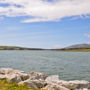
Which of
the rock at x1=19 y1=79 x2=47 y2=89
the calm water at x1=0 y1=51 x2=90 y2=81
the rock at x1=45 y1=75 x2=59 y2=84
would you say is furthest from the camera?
the calm water at x1=0 y1=51 x2=90 y2=81

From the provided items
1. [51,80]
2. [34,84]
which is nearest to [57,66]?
[51,80]

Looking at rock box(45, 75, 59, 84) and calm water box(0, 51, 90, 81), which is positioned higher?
rock box(45, 75, 59, 84)

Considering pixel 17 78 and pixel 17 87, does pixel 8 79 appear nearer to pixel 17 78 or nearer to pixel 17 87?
pixel 17 78

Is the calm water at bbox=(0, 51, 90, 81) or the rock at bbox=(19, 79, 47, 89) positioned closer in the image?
the rock at bbox=(19, 79, 47, 89)

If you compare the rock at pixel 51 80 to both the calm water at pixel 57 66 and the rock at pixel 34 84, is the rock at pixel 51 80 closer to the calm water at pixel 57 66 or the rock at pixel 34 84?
the rock at pixel 34 84

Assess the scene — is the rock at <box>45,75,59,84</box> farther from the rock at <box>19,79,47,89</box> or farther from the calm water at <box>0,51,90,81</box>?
the calm water at <box>0,51,90,81</box>

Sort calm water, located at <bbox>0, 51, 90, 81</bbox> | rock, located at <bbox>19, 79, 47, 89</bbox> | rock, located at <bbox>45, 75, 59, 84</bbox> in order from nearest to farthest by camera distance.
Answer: rock, located at <bbox>19, 79, 47, 89</bbox> < rock, located at <bbox>45, 75, 59, 84</bbox> < calm water, located at <bbox>0, 51, 90, 81</bbox>

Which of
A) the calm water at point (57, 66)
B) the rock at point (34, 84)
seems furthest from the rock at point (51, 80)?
the calm water at point (57, 66)

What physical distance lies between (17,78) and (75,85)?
6.14 m

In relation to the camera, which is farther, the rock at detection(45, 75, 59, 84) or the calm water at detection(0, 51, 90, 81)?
the calm water at detection(0, 51, 90, 81)

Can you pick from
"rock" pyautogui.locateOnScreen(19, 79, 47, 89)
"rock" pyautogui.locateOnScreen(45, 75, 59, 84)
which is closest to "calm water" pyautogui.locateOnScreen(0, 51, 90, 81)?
"rock" pyautogui.locateOnScreen(45, 75, 59, 84)

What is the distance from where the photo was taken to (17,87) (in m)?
13.3

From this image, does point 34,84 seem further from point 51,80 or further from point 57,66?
point 57,66

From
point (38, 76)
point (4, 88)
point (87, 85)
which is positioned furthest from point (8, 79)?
point (87, 85)
